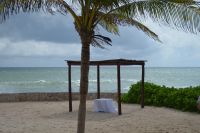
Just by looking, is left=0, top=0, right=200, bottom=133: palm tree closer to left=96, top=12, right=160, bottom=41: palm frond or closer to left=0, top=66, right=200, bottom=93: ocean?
left=96, top=12, right=160, bottom=41: palm frond

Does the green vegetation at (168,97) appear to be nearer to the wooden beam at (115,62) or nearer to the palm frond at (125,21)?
the wooden beam at (115,62)

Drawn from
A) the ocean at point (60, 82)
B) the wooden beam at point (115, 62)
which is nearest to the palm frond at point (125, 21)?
the wooden beam at point (115, 62)

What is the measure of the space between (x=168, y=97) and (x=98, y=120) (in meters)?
4.08

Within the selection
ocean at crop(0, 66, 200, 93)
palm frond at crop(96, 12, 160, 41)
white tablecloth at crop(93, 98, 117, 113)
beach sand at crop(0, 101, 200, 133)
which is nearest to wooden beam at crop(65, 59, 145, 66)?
white tablecloth at crop(93, 98, 117, 113)

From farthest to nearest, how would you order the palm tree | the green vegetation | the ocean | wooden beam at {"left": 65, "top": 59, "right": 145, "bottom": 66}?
1. the ocean
2. the green vegetation
3. wooden beam at {"left": 65, "top": 59, "right": 145, "bottom": 66}
4. the palm tree

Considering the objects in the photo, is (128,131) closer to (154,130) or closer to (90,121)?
(154,130)

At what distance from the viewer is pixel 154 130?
10852 mm

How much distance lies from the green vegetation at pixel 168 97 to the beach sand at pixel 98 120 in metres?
0.44

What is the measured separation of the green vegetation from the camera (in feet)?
49.1

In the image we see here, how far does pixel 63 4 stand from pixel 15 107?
914cm

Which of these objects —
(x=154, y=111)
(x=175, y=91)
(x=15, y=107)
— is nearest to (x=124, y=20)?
(x=154, y=111)

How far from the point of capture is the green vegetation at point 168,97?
49.1 ft

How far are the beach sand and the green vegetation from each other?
44 cm

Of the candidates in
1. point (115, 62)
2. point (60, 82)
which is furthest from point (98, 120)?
point (60, 82)
